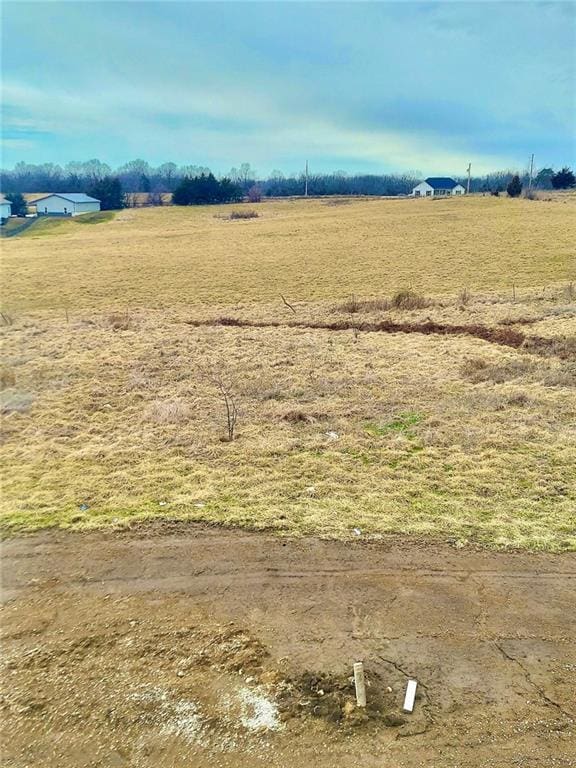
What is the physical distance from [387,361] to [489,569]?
8633 millimetres

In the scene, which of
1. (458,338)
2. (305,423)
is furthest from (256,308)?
(305,423)

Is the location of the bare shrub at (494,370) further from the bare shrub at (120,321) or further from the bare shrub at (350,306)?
the bare shrub at (120,321)

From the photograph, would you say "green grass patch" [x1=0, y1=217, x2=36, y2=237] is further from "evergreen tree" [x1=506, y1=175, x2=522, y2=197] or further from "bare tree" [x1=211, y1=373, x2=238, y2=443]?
→ "evergreen tree" [x1=506, y1=175, x2=522, y2=197]

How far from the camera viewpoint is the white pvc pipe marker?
14.6ft

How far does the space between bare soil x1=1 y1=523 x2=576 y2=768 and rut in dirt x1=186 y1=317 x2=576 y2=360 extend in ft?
31.8

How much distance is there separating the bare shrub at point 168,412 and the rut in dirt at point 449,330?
8.35m

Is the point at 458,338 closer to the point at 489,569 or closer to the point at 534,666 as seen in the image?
the point at 489,569

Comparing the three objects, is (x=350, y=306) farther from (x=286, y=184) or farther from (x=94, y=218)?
(x=286, y=184)

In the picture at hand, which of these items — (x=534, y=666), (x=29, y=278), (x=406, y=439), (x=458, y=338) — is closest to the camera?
→ (x=534, y=666)

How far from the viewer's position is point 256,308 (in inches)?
889

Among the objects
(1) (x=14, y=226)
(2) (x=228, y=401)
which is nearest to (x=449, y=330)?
(2) (x=228, y=401)

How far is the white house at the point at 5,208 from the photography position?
79250 millimetres

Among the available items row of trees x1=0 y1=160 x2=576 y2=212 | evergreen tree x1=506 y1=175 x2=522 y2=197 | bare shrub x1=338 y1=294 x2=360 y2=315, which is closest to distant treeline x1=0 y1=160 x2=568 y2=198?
row of trees x1=0 y1=160 x2=576 y2=212

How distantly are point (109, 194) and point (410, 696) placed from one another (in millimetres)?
90221
